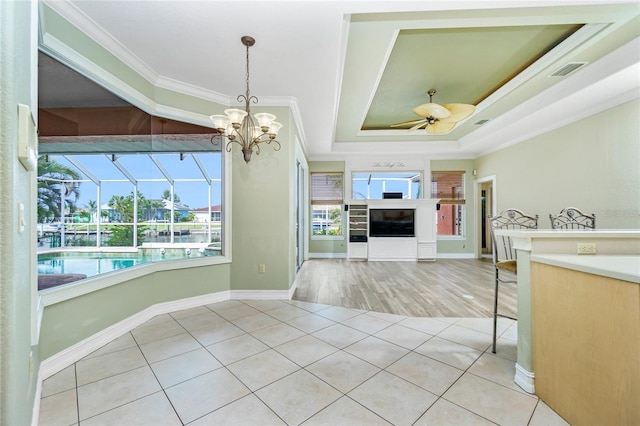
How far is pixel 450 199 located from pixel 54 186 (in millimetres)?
7692

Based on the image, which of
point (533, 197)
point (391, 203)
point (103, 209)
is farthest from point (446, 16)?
point (391, 203)

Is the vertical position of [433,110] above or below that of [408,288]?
above

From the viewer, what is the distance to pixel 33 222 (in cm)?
167

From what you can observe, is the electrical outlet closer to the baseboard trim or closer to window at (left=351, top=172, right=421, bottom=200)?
the baseboard trim

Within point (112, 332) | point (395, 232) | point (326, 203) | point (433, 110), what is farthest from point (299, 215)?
point (112, 332)

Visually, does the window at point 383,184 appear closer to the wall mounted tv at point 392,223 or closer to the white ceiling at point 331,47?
the wall mounted tv at point 392,223

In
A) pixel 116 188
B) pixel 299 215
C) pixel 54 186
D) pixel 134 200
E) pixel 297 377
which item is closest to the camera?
pixel 297 377

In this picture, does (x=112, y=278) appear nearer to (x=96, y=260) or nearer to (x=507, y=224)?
(x=96, y=260)

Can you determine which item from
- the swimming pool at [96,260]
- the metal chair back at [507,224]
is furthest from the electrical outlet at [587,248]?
the swimming pool at [96,260]

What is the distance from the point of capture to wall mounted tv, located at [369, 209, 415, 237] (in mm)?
6910

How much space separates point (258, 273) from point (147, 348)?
59.8 inches

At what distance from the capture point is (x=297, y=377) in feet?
6.08

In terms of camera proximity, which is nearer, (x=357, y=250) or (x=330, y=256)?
(x=357, y=250)

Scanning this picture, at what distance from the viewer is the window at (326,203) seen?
7230 millimetres
